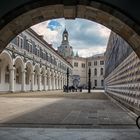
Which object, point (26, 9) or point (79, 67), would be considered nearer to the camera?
point (26, 9)

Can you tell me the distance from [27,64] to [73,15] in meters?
39.9

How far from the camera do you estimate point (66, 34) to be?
127750 mm

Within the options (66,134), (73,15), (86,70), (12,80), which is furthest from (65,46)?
(73,15)

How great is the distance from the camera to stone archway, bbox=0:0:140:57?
6723 mm

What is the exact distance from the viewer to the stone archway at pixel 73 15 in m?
6.72

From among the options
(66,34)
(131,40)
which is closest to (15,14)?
(131,40)

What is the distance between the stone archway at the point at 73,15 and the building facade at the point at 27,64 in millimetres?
27379

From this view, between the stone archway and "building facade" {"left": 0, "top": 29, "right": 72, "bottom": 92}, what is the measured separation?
27.4m

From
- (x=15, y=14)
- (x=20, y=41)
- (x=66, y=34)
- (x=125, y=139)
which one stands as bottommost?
(x=125, y=139)

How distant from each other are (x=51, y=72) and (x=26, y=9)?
61.3 m

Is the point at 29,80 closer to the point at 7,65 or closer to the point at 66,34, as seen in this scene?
the point at 7,65

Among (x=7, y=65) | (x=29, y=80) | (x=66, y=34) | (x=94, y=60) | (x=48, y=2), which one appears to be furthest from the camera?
(x=66, y=34)

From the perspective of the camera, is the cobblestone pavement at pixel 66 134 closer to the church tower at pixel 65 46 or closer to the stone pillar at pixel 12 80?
the stone pillar at pixel 12 80

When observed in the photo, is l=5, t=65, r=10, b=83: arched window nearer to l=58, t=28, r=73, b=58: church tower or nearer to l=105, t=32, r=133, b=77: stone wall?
l=105, t=32, r=133, b=77: stone wall
